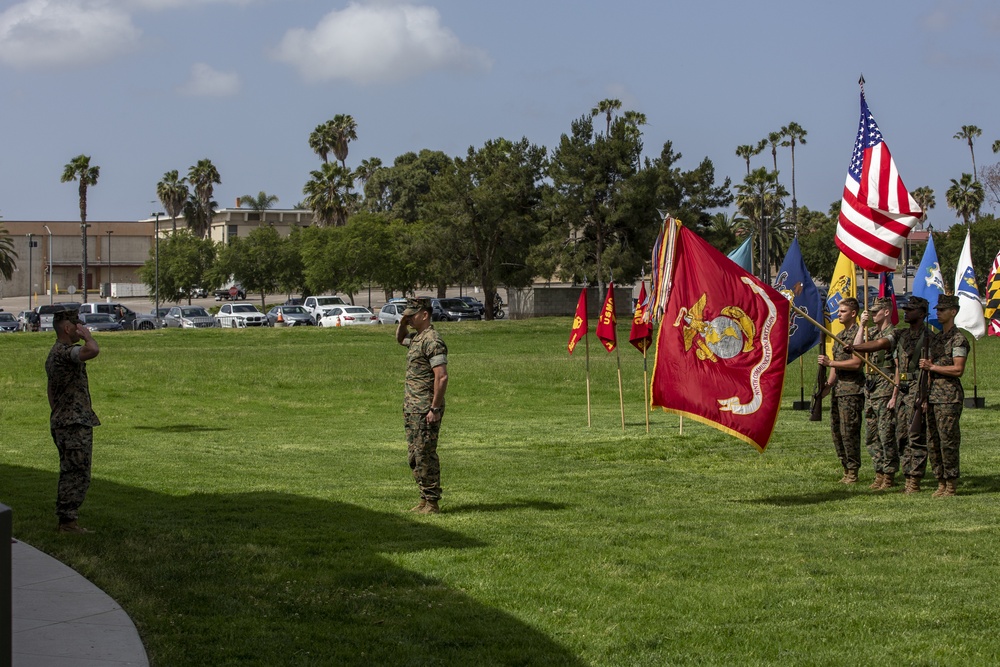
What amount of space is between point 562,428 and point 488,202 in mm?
46243

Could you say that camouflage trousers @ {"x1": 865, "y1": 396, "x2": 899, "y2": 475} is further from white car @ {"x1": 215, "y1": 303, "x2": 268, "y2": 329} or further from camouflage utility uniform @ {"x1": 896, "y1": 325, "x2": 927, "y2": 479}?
white car @ {"x1": 215, "y1": 303, "x2": 268, "y2": 329}

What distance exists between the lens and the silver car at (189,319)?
63.8m

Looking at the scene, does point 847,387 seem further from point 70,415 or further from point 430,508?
point 70,415

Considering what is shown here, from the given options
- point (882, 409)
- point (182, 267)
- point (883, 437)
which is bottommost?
point (883, 437)

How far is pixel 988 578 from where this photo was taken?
8.48m

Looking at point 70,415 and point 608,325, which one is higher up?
point 608,325

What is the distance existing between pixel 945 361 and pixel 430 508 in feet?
17.2

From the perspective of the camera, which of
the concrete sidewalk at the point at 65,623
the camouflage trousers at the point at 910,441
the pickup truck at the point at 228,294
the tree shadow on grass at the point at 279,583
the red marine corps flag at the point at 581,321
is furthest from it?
the pickup truck at the point at 228,294

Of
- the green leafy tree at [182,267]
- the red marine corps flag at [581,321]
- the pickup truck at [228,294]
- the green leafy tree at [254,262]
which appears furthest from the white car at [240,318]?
the red marine corps flag at [581,321]

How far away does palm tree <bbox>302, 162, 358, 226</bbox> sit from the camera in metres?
99.4

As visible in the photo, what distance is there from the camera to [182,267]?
294 ft

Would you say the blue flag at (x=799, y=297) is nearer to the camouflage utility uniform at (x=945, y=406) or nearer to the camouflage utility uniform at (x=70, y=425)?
the camouflage utility uniform at (x=945, y=406)

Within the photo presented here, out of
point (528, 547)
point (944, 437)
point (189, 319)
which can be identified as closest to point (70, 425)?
point (528, 547)

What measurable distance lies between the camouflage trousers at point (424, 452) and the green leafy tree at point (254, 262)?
257ft
